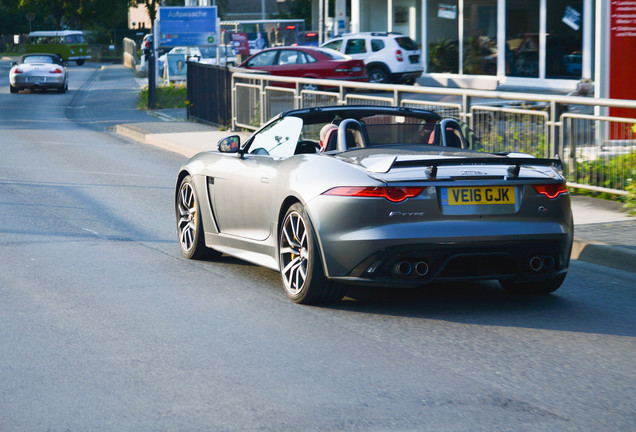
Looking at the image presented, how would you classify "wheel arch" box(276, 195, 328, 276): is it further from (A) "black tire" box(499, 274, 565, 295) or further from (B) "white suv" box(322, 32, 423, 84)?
(B) "white suv" box(322, 32, 423, 84)

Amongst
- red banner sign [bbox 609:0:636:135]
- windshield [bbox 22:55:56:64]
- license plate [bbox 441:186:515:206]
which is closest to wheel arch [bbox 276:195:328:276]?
license plate [bbox 441:186:515:206]

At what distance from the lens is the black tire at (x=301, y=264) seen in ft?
21.6

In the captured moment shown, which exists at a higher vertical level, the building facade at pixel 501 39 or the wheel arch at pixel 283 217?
the building facade at pixel 501 39

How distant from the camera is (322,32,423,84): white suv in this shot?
34.6m

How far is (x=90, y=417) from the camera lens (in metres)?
4.56

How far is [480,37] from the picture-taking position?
113ft

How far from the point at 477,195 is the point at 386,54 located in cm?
2872

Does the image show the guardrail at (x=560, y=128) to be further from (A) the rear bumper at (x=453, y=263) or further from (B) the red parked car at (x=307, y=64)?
(B) the red parked car at (x=307, y=64)

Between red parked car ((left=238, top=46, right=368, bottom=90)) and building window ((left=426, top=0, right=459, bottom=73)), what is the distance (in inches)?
301

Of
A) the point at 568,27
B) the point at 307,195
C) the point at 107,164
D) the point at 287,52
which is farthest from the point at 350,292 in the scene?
the point at 568,27

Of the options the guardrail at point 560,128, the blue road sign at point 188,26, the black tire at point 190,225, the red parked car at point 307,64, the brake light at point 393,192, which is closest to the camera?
the brake light at point 393,192

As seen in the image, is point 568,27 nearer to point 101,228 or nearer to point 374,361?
point 101,228

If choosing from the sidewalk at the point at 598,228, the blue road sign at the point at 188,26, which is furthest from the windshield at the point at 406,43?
the sidewalk at the point at 598,228

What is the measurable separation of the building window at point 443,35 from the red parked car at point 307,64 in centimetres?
765
